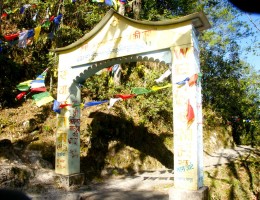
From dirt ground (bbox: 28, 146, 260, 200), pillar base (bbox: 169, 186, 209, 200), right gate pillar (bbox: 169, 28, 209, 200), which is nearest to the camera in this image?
pillar base (bbox: 169, 186, 209, 200)

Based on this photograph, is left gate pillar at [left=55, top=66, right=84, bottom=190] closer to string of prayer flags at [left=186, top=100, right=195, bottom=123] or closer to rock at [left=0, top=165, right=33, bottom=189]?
rock at [left=0, top=165, right=33, bottom=189]

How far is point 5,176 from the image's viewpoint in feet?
22.0

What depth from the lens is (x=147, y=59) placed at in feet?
20.6

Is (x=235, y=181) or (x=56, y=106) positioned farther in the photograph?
(x=235, y=181)

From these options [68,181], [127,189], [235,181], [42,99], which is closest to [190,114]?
[127,189]

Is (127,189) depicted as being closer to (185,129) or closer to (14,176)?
(185,129)

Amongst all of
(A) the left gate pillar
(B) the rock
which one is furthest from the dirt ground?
(B) the rock

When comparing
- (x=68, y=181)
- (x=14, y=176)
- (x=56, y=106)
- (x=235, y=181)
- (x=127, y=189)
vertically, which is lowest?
(x=235, y=181)

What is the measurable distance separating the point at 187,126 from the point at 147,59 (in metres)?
1.93

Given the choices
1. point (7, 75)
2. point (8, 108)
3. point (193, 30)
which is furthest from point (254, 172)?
point (7, 75)

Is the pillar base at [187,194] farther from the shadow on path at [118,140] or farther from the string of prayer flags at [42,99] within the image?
the string of prayer flags at [42,99]

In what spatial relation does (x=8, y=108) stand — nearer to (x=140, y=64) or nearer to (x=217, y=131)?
(x=140, y=64)

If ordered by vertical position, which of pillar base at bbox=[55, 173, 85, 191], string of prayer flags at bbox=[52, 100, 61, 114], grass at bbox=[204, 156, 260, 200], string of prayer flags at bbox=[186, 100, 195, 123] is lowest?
grass at bbox=[204, 156, 260, 200]

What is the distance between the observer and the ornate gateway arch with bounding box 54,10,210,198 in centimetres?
541
